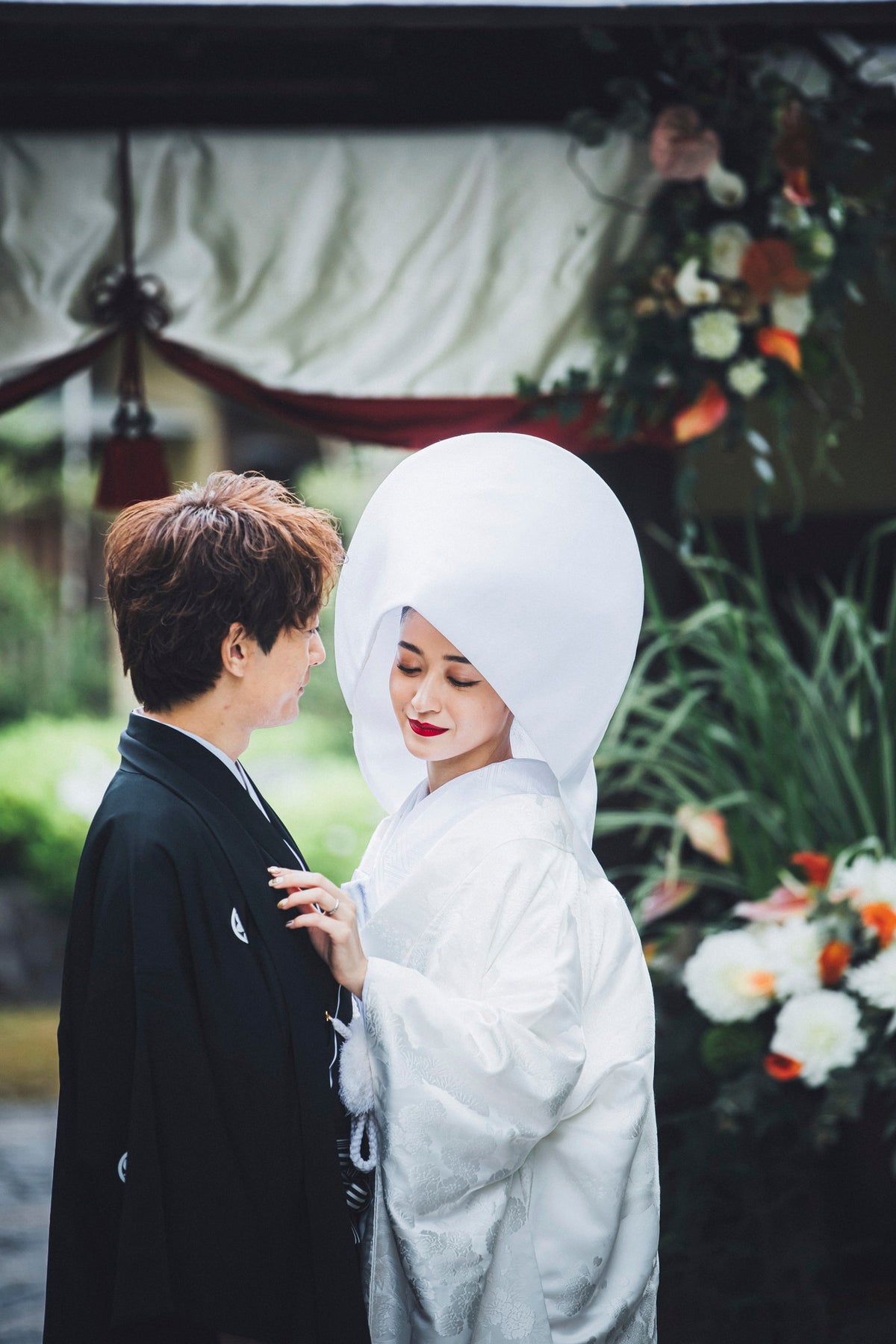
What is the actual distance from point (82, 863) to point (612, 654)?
747 millimetres

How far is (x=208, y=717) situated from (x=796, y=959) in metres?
1.73

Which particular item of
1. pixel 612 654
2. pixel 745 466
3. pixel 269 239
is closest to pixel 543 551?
pixel 612 654

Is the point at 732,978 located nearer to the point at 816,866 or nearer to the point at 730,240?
the point at 816,866

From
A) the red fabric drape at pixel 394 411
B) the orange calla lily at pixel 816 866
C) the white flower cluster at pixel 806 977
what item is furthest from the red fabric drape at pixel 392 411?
the white flower cluster at pixel 806 977

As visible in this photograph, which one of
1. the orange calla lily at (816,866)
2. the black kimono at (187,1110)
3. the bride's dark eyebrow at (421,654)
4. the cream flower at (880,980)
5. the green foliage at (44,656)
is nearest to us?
the black kimono at (187,1110)

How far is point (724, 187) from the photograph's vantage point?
10.6 ft

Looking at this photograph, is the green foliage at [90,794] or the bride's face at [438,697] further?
the green foliage at [90,794]

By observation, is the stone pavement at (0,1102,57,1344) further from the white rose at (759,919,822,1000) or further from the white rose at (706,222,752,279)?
the white rose at (706,222,752,279)

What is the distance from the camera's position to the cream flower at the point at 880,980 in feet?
8.58

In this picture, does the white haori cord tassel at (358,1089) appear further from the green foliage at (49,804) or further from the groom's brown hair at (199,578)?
the green foliage at (49,804)

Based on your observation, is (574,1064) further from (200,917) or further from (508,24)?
(508,24)

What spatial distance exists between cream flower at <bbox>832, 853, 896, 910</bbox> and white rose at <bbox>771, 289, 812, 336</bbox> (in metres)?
1.48

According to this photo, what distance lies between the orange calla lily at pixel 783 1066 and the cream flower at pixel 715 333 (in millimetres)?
1829

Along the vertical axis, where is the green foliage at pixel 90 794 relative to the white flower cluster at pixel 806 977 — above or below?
below
